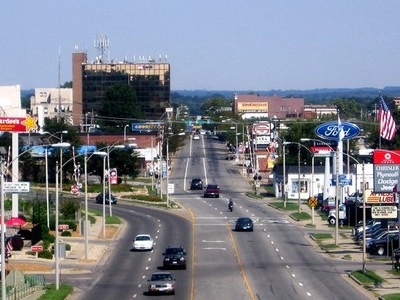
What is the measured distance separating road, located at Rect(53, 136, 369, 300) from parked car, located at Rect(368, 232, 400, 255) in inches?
157

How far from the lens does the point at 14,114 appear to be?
93.1 meters

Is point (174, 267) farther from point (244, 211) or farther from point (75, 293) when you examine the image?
point (244, 211)

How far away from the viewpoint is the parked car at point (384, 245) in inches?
2854

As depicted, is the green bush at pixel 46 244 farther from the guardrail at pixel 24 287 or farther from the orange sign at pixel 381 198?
the orange sign at pixel 381 198

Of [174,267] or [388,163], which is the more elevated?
[388,163]

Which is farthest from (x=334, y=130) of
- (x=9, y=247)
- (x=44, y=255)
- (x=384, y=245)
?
(x=9, y=247)

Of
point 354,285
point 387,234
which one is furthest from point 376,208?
point 354,285

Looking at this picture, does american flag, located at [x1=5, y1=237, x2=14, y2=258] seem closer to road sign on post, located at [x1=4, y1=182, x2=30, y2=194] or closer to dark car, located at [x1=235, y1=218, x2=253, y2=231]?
road sign on post, located at [x1=4, y1=182, x2=30, y2=194]

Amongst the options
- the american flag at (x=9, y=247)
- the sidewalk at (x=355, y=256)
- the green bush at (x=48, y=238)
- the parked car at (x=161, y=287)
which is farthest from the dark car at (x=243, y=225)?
the parked car at (x=161, y=287)

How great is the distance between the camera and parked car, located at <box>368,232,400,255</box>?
7250 cm

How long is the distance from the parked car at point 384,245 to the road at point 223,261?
4000mm

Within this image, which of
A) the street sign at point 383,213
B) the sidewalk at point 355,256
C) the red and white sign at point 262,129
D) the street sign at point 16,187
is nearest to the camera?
the sidewalk at point 355,256

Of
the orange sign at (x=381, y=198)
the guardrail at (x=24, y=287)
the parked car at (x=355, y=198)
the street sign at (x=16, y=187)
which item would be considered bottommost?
the guardrail at (x=24, y=287)

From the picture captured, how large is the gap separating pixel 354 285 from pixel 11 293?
17.7 m
